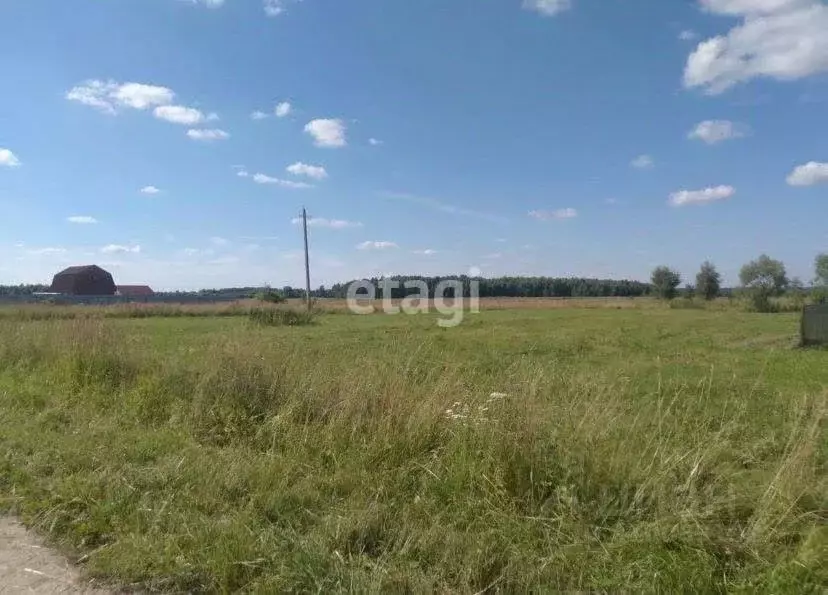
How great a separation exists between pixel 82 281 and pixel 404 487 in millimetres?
97381

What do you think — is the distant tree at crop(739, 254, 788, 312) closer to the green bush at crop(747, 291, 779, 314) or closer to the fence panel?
the green bush at crop(747, 291, 779, 314)

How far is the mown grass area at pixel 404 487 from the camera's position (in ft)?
10.8

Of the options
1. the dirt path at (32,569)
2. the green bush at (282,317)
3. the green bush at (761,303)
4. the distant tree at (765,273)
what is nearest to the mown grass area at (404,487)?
the dirt path at (32,569)

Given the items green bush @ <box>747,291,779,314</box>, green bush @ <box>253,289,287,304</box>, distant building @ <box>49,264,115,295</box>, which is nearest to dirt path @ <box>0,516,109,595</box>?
green bush @ <box>253,289,287,304</box>

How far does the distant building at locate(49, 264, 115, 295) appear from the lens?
86688mm

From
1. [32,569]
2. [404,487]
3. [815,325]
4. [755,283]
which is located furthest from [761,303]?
[32,569]

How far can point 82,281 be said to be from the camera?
285ft

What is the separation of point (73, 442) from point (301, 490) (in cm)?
281

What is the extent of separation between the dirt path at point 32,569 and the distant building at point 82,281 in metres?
94.7

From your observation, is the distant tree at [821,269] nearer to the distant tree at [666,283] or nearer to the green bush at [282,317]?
the distant tree at [666,283]

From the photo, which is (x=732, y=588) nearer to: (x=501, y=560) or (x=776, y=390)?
(x=501, y=560)

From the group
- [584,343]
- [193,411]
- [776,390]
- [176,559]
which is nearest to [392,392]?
[193,411]

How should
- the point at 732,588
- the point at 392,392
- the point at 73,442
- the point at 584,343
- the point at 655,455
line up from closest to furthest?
the point at 732,588 → the point at 655,455 → the point at 73,442 → the point at 392,392 → the point at 584,343

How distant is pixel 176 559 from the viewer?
3381 millimetres
